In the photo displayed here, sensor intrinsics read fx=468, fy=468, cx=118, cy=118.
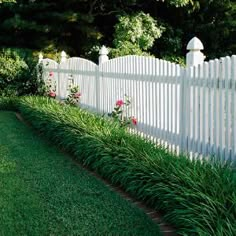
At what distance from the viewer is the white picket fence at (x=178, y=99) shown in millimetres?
5312

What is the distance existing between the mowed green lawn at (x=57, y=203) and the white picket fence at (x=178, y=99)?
1308 mm

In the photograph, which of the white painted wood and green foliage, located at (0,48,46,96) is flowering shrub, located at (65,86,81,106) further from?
green foliage, located at (0,48,46,96)

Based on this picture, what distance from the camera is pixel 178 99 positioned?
20.8ft

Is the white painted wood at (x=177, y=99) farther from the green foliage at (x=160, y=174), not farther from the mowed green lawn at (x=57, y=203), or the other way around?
the mowed green lawn at (x=57, y=203)

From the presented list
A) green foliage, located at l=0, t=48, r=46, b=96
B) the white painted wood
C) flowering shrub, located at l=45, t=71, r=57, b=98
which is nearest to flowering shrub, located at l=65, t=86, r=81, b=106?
the white painted wood

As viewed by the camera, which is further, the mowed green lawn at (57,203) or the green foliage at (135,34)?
the green foliage at (135,34)

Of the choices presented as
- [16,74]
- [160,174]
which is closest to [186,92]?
[160,174]

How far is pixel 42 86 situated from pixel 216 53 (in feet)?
30.0

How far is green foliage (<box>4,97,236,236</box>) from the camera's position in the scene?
3.74 m

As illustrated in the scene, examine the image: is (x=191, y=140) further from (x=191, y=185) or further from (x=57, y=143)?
(x=57, y=143)

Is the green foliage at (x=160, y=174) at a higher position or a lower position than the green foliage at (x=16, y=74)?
lower

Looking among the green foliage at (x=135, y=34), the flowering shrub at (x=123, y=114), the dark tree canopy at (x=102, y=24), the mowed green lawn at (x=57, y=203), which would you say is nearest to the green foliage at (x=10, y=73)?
the dark tree canopy at (x=102, y=24)

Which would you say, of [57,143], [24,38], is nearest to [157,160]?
[57,143]

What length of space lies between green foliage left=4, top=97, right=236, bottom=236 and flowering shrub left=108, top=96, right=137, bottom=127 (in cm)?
39
